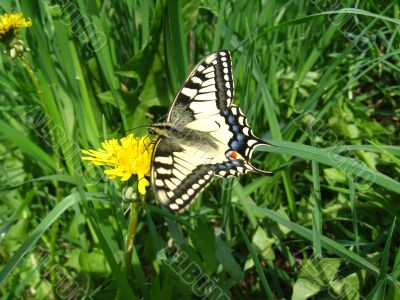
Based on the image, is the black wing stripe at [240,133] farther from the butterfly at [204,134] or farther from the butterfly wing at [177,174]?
the butterfly wing at [177,174]

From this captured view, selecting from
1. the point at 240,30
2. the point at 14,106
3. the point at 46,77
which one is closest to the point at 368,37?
the point at 240,30

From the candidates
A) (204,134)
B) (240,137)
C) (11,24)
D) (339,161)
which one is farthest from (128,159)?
(11,24)

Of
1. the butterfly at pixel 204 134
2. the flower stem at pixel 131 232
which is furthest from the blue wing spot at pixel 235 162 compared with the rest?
the flower stem at pixel 131 232

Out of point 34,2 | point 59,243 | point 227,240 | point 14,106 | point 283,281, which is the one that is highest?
point 34,2

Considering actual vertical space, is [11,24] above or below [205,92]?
above

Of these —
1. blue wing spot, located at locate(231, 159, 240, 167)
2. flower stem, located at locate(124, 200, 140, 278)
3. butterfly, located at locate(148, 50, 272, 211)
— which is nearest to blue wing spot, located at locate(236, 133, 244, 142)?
butterfly, located at locate(148, 50, 272, 211)

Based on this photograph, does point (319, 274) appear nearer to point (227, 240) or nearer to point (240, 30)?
point (227, 240)

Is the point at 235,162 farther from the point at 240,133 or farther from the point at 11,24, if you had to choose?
the point at 11,24

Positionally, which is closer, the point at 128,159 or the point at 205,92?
the point at 128,159
